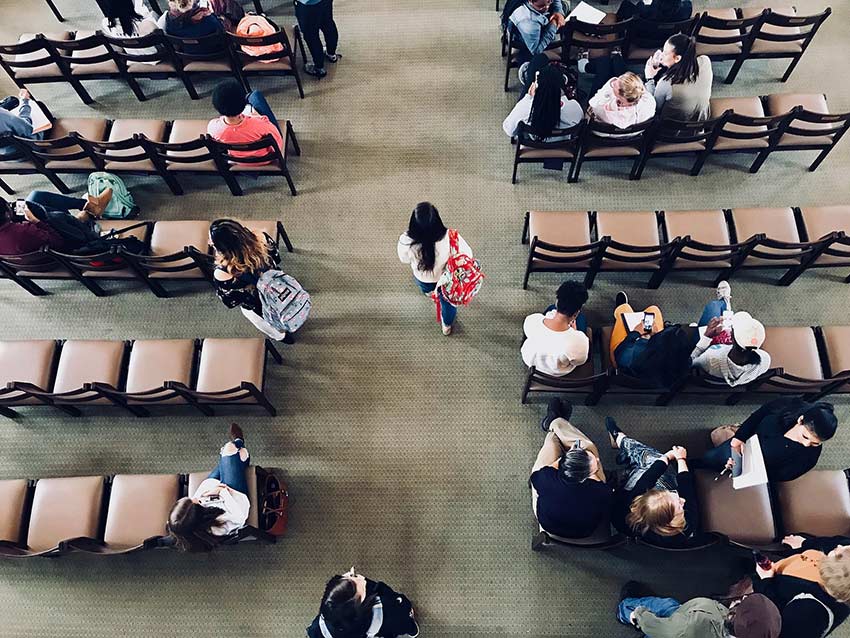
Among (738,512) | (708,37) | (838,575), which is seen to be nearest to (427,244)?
(738,512)

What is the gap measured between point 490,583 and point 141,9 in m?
5.45

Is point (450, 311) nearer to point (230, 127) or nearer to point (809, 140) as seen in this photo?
point (230, 127)

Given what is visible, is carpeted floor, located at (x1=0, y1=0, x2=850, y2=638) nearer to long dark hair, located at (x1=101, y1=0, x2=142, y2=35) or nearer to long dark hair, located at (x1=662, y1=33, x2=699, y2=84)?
long dark hair, located at (x1=101, y1=0, x2=142, y2=35)

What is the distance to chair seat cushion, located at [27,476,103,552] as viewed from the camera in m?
3.62

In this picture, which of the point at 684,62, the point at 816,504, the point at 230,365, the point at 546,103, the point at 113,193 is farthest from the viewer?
the point at 113,193

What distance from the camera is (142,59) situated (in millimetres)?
4918

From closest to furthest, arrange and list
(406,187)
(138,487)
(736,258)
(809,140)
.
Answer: (138,487) → (736,258) → (809,140) → (406,187)

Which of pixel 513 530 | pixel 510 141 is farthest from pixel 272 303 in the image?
pixel 510 141

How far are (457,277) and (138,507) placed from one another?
8.02ft

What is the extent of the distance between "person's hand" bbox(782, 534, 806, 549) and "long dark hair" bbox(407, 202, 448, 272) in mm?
2507

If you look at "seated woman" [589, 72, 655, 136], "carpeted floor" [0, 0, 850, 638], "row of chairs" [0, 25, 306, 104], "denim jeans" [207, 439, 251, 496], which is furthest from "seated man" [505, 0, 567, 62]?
"denim jeans" [207, 439, 251, 496]

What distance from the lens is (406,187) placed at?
5.06m

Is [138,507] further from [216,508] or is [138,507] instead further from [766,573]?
[766,573]

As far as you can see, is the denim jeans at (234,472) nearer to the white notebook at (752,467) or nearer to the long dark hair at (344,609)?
the long dark hair at (344,609)
